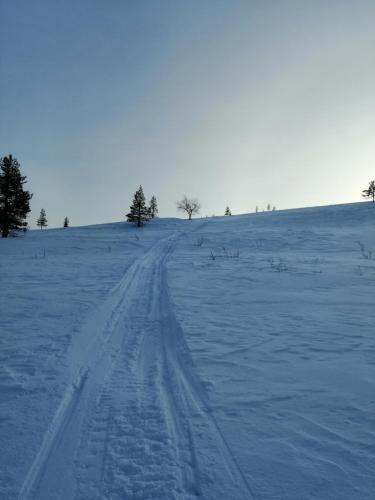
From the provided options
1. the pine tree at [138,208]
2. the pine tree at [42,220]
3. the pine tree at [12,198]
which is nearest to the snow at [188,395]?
the pine tree at [12,198]

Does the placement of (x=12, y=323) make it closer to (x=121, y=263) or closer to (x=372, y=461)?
(x=372, y=461)

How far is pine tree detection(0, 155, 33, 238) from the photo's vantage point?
29406 millimetres

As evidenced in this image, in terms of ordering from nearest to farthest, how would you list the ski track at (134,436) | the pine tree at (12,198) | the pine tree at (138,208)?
the ski track at (134,436), the pine tree at (12,198), the pine tree at (138,208)

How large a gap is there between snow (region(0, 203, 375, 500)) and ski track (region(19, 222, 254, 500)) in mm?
13

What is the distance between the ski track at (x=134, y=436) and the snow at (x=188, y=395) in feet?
0.04

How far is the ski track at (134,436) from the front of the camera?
225 centimetres

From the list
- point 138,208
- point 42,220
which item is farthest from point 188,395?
point 42,220

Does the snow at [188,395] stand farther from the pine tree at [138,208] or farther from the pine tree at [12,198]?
the pine tree at [138,208]

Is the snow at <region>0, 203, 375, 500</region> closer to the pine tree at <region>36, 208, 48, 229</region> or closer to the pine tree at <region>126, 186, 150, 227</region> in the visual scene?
the pine tree at <region>126, 186, 150, 227</region>

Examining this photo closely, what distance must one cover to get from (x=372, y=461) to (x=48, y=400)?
3365 mm

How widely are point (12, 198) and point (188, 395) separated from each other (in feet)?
107

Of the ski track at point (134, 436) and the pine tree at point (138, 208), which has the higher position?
the pine tree at point (138, 208)

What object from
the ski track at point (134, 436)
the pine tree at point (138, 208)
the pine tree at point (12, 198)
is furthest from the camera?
the pine tree at point (138, 208)

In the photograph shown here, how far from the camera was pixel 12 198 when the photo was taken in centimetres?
2969
